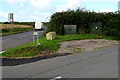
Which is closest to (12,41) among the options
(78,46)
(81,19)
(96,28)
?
(81,19)

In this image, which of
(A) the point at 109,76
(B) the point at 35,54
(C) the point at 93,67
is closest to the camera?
(A) the point at 109,76

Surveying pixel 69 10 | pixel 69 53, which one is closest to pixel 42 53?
pixel 69 53

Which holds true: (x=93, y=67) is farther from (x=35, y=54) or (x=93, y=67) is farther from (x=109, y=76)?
(x=35, y=54)

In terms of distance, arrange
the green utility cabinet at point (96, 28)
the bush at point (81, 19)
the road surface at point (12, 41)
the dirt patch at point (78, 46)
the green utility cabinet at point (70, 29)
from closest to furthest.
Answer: the dirt patch at point (78, 46) < the road surface at point (12, 41) < the green utility cabinet at point (70, 29) < the bush at point (81, 19) < the green utility cabinet at point (96, 28)

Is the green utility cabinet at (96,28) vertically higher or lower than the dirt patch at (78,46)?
higher

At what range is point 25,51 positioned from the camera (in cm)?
1548

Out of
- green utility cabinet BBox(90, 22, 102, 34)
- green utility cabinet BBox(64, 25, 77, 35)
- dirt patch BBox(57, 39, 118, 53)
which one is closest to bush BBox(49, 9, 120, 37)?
green utility cabinet BBox(90, 22, 102, 34)

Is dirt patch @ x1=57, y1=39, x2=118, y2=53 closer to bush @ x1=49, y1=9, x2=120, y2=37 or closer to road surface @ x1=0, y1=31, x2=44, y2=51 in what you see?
road surface @ x1=0, y1=31, x2=44, y2=51

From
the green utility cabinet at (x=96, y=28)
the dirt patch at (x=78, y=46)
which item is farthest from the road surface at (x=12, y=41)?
the green utility cabinet at (x=96, y=28)

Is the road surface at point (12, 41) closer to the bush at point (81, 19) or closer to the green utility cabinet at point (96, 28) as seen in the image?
the bush at point (81, 19)

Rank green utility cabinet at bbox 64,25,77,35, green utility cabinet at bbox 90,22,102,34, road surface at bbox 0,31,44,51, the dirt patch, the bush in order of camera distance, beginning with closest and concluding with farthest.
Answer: the dirt patch → road surface at bbox 0,31,44,51 → green utility cabinet at bbox 64,25,77,35 → the bush → green utility cabinet at bbox 90,22,102,34

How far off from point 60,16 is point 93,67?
19.8 m

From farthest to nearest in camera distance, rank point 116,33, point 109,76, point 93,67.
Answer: point 116,33 → point 93,67 → point 109,76

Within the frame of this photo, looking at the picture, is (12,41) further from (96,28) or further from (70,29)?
(96,28)
